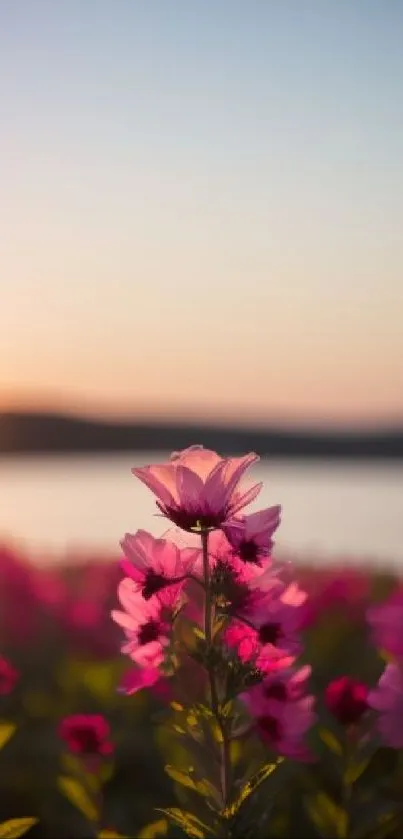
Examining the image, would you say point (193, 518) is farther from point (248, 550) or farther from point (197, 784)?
point (197, 784)

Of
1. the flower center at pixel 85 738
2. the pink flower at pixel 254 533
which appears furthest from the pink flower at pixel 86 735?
the pink flower at pixel 254 533

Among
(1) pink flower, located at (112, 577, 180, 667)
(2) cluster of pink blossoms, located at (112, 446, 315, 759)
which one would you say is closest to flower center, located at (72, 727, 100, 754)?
(2) cluster of pink blossoms, located at (112, 446, 315, 759)

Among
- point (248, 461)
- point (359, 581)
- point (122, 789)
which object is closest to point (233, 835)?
point (248, 461)

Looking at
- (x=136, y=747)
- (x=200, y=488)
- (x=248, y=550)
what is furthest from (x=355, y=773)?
(x=136, y=747)

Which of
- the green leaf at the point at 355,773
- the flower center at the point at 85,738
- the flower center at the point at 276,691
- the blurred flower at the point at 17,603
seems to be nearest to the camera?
the flower center at the point at 276,691

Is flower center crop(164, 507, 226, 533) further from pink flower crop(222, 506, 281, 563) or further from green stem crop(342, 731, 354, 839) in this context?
green stem crop(342, 731, 354, 839)

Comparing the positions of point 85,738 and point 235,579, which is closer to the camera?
point 235,579

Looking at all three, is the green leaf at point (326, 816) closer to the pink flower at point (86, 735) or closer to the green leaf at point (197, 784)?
the pink flower at point (86, 735)
